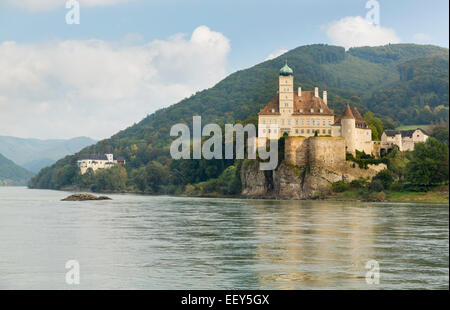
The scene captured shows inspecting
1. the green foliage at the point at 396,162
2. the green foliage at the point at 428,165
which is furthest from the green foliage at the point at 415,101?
the green foliage at the point at 428,165

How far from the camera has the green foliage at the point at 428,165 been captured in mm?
85875

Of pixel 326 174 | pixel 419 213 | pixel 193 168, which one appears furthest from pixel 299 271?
pixel 193 168

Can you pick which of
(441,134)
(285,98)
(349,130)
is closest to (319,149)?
(349,130)

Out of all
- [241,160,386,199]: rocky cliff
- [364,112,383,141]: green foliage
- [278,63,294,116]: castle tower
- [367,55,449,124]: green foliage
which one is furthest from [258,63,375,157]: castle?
[367,55,449,124]: green foliage

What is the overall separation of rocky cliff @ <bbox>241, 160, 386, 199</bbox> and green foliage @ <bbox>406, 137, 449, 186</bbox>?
1444cm

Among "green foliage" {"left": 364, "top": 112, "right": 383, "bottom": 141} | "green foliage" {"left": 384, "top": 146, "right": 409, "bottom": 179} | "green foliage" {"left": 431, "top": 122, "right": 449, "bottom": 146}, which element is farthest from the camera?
"green foliage" {"left": 431, "top": 122, "right": 449, "bottom": 146}

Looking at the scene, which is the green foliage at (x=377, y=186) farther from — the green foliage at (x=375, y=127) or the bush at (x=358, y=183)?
the green foliage at (x=375, y=127)

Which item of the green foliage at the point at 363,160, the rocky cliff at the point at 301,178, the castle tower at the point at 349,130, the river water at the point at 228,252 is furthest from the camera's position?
the castle tower at the point at 349,130

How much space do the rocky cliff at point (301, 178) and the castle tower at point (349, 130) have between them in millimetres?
4086

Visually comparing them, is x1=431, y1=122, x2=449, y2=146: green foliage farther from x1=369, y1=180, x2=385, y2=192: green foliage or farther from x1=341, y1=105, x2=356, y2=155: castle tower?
x1=369, y1=180, x2=385, y2=192: green foliage

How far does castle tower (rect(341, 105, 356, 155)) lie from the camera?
347 feet

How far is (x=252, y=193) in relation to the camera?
11206 cm

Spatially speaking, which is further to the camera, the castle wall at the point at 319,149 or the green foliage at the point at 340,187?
the castle wall at the point at 319,149
